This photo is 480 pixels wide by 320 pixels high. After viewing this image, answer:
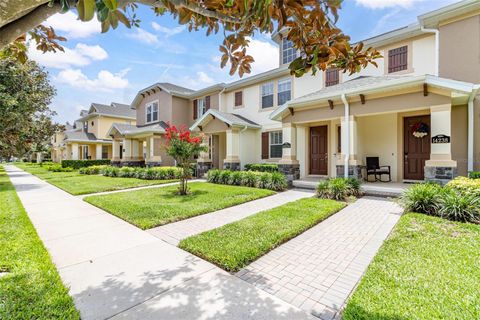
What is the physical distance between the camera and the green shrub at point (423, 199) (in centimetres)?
606

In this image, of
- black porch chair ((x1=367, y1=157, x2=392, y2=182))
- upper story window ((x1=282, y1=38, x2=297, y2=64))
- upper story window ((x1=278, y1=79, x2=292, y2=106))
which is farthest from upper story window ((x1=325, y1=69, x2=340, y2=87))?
black porch chair ((x1=367, y1=157, x2=392, y2=182))

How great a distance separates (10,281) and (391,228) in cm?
669

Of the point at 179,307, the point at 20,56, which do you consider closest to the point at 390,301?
the point at 179,307

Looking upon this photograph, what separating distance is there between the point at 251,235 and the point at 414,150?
366 inches

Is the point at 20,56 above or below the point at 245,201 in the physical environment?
above

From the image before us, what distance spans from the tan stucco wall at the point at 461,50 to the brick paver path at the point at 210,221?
7.43m

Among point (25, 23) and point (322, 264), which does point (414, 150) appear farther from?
point (25, 23)

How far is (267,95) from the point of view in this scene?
14.8 meters

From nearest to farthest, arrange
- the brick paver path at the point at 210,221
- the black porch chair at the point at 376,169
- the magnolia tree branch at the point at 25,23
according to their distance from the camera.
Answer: the magnolia tree branch at the point at 25,23 → the brick paver path at the point at 210,221 → the black porch chair at the point at 376,169

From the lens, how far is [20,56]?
10.2 feet

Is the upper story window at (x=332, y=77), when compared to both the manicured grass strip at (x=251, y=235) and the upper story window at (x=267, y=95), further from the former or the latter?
the manicured grass strip at (x=251, y=235)

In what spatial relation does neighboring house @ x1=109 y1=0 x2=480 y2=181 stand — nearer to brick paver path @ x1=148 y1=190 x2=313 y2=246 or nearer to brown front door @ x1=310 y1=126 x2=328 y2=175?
brown front door @ x1=310 y1=126 x2=328 y2=175

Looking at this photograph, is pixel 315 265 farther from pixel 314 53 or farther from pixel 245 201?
pixel 245 201

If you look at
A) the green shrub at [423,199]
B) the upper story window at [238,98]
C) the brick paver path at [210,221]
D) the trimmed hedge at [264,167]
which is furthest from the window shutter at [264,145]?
the green shrub at [423,199]
